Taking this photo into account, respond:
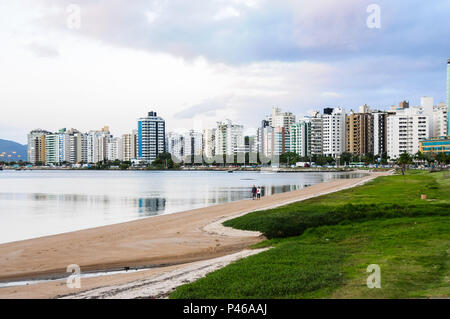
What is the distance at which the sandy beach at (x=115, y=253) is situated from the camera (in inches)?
508

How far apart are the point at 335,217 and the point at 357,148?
607ft

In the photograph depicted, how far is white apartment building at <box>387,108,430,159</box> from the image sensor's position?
6619 inches

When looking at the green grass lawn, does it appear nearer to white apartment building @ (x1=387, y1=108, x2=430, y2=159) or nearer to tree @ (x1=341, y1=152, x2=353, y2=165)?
white apartment building @ (x1=387, y1=108, x2=430, y2=159)

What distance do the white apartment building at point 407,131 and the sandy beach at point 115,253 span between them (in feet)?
529

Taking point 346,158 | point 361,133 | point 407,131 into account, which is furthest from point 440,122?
point 346,158

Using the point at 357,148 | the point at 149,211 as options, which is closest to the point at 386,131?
the point at 357,148

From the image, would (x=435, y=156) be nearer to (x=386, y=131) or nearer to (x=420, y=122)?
(x=420, y=122)

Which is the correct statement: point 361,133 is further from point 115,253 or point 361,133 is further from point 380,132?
point 115,253

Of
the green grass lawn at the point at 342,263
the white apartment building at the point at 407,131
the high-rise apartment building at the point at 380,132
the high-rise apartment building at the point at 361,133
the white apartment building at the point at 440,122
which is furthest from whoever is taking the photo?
the high-rise apartment building at the point at 361,133

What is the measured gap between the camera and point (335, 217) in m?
20.3

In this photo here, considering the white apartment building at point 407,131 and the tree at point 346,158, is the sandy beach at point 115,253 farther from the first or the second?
the tree at point 346,158

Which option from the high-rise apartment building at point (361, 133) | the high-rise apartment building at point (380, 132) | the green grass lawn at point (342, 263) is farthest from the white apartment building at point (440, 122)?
the green grass lawn at point (342, 263)

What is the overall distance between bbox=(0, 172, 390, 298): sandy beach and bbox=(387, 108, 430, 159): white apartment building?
161 metres

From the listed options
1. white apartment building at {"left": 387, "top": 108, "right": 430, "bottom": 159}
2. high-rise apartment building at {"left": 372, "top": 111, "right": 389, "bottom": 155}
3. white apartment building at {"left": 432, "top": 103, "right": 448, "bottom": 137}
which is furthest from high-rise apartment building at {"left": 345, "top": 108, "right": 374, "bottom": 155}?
white apartment building at {"left": 432, "top": 103, "right": 448, "bottom": 137}
